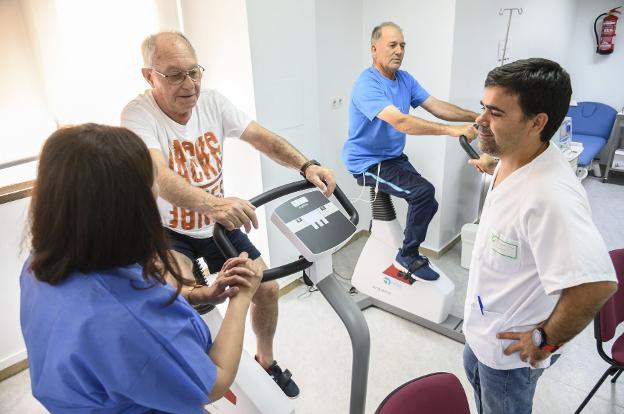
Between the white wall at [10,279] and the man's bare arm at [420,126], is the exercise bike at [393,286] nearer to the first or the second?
the man's bare arm at [420,126]

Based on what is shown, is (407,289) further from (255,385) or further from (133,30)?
(133,30)

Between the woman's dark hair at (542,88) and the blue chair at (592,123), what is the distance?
194 inches

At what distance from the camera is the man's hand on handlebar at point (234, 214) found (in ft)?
4.46

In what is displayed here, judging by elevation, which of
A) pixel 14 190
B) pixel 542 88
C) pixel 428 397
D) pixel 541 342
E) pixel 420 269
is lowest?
pixel 420 269

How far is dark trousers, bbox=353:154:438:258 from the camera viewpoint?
2537mm

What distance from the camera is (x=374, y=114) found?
8.09 feet

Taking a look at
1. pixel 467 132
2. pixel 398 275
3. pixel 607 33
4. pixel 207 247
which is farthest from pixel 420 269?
pixel 607 33

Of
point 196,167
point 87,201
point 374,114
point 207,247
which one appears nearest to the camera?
point 87,201

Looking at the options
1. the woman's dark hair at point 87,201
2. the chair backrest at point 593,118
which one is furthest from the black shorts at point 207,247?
the chair backrest at point 593,118

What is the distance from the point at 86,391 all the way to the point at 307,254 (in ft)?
2.63

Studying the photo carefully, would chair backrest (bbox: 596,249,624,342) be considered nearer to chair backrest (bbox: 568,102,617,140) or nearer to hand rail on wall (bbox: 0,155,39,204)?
hand rail on wall (bbox: 0,155,39,204)

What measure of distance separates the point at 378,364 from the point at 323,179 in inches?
53.6

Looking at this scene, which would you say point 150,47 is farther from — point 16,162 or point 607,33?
point 607,33

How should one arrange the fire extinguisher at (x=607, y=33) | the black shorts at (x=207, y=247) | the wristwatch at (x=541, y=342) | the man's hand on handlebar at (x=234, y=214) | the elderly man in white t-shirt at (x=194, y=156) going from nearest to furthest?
the wristwatch at (x=541, y=342)
the man's hand on handlebar at (x=234, y=214)
the elderly man in white t-shirt at (x=194, y=156)
the black shorts at (x=207, y=247)
the fire extinguisher at (x=607, y=33)
